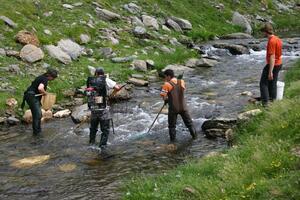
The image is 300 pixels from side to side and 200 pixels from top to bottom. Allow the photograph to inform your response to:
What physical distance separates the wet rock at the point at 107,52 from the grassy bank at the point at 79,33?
0.29m

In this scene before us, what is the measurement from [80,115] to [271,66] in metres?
7.68

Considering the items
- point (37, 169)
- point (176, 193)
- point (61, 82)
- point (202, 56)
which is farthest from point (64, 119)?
point (202, 56)

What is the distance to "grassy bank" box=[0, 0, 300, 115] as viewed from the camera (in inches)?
879

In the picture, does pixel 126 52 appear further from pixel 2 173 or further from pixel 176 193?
pixel 176 193

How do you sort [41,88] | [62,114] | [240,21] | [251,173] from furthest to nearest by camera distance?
[240,21], [62,114], [41,88], [251,173]

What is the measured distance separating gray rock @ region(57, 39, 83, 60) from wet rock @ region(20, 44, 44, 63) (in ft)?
6.29

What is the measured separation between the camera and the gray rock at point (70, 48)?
1004 inches

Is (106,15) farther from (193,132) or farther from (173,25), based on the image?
(193,132)

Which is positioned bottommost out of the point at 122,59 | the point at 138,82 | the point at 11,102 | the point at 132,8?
the point at 11,102

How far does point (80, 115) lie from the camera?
60.8 feet

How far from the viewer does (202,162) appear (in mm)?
11297

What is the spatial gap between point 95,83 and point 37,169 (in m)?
3.49

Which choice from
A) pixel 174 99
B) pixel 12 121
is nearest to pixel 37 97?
pixel 12 121

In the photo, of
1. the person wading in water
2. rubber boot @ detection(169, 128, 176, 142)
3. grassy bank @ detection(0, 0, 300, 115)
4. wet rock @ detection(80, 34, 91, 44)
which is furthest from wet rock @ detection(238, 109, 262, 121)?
wet rock @ detection(80, 34, 91, 44)
